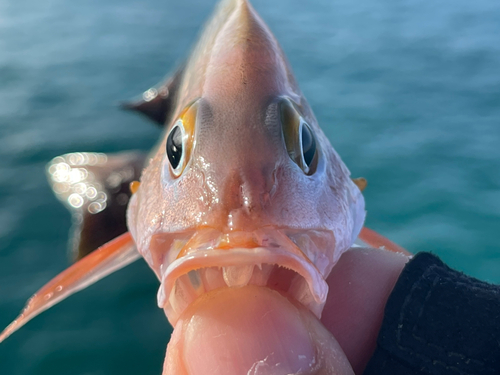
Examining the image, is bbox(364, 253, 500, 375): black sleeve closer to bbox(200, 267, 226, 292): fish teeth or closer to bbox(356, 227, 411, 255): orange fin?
bbox(200, 267, 226, 292): fish teeth

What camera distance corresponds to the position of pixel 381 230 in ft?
8.63

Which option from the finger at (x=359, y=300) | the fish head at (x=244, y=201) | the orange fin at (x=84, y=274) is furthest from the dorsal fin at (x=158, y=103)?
the finger at (x=359, y=300)

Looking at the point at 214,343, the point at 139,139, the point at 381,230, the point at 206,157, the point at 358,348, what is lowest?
the point at 381,230

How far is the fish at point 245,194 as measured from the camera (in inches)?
29.3

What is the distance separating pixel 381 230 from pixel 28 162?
2381mm

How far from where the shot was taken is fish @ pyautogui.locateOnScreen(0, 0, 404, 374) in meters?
0.74

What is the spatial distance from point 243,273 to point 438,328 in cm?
44

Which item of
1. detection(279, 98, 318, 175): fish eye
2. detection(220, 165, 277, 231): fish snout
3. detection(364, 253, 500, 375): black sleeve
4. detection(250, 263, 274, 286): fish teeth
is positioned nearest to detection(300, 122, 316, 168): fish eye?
detection(279, 98, 318, 175): fish eye

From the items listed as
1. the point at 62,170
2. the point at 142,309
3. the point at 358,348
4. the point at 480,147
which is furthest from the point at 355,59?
the point at 358,348

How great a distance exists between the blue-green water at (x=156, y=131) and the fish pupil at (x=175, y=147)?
4.21 ft

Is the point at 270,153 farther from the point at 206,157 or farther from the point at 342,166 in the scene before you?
the point at 342,166

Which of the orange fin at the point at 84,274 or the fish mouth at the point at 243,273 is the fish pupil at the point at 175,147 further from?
the orange fin at the point at 84,274

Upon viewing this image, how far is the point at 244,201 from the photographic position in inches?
30.1

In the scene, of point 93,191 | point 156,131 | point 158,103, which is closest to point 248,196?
point 93,191
